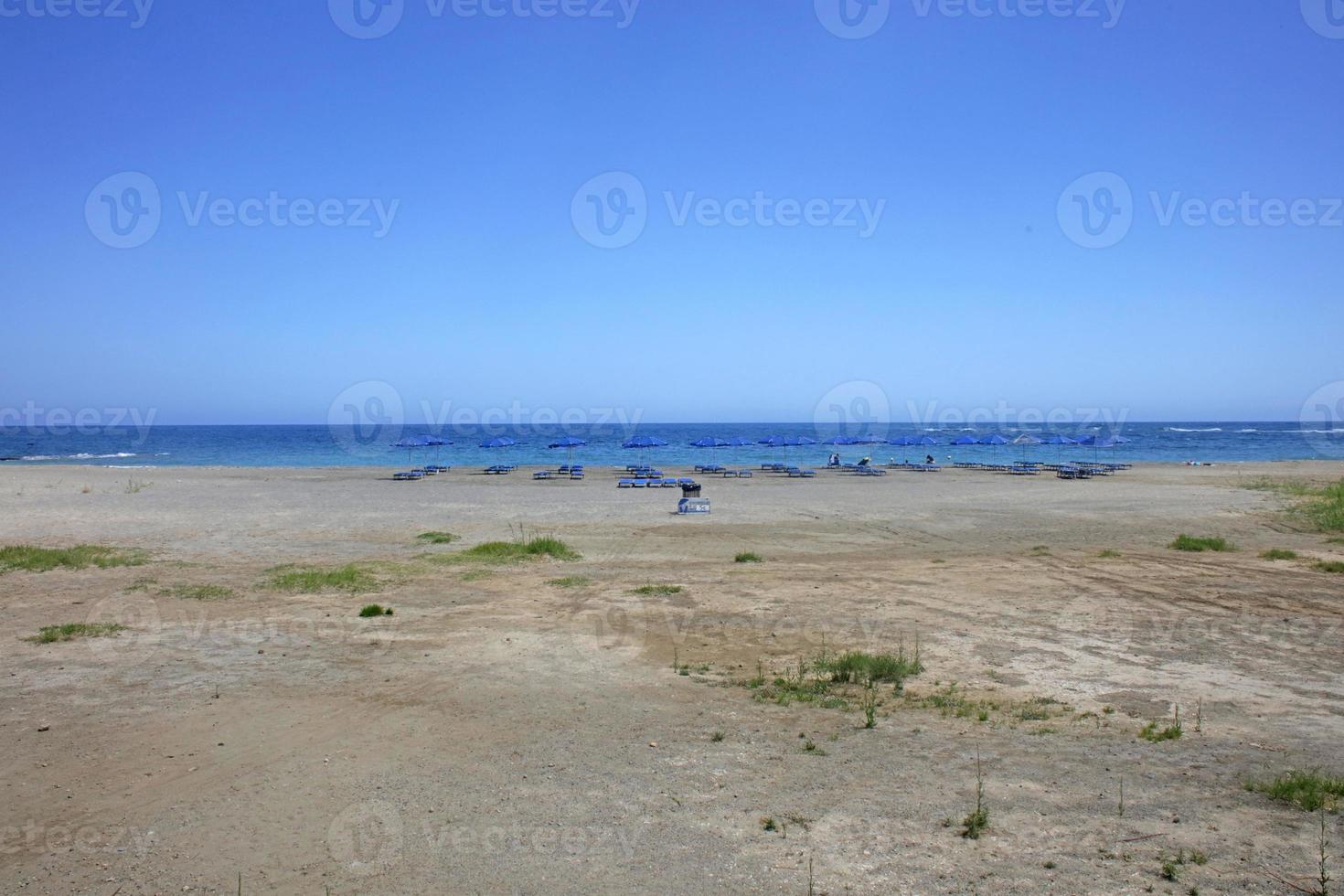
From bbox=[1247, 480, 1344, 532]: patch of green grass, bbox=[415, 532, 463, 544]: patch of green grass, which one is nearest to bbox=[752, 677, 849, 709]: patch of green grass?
bbox=[415, 532, 463, 544]: patch of green grass

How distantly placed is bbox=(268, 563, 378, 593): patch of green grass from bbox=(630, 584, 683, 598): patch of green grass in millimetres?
4440

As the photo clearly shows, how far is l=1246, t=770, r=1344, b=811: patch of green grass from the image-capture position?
598cm

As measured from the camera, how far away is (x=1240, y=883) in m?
5.01

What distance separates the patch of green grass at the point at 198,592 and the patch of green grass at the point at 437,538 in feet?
21.5

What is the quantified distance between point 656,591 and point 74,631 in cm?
802

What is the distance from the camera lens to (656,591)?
46.2ft

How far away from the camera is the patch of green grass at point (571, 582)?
1468cm

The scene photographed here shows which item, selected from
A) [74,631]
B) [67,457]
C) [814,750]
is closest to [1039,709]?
[814,750]

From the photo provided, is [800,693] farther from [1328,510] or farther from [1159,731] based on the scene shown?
[1328,510]

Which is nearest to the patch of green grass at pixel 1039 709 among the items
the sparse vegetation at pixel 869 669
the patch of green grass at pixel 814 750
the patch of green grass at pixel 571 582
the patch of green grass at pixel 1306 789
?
the sparse vegetation at pixel 869 669

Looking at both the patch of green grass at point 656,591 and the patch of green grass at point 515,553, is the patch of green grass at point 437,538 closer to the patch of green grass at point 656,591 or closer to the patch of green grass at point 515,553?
the patch of green grass at point 515,553

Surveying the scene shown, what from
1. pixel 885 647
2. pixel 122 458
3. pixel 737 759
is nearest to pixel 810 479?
pixel 885 647

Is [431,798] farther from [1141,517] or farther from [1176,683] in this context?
[1141,517]

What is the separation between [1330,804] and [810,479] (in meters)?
41.0
